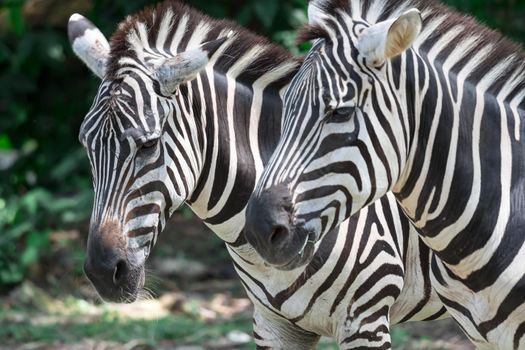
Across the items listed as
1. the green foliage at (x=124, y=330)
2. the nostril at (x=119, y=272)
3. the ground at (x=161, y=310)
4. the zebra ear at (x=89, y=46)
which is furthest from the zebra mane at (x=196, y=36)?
the green foliage at (x=124, y=330)

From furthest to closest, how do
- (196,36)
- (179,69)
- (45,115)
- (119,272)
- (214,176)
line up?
(45,115)
(196,36)
(214,176)
(179,69)
(119,272)

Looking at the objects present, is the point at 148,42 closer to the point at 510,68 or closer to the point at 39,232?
the point at 510,68

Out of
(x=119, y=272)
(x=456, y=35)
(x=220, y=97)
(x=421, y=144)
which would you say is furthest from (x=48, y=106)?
(x=421, y=144)

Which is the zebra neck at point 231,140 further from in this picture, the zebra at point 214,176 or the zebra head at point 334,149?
the zebra head at point 334,149

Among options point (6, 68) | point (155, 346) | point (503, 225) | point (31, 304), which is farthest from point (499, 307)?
point (6, 68)

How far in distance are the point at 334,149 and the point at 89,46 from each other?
6.01 ft

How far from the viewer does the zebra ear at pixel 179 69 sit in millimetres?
4562

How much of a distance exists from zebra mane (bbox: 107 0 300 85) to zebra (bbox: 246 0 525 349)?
787 millimetres

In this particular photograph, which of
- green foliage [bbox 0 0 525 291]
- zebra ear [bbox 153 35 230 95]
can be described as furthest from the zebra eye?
green foliage [bbox 0 0 525 291]

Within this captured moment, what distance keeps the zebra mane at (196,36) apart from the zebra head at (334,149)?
1.12m

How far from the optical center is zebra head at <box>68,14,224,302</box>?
173 inches

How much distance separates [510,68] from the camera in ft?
13.8

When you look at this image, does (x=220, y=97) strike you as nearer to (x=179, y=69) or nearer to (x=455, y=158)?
(x=179, y=69)

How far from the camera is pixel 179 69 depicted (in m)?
4.56
